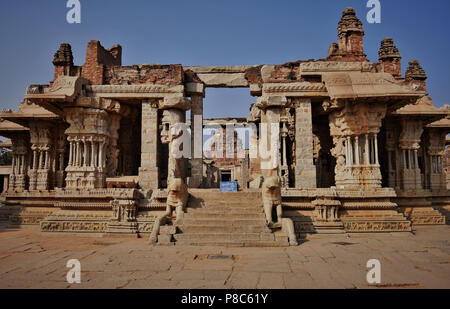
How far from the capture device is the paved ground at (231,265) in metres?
4.44

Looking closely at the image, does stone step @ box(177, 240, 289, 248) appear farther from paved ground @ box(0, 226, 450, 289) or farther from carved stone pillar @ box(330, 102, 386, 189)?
carved stone pillar @ box(330, 102, 386, 189)

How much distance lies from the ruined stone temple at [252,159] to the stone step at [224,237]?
0.02 metres

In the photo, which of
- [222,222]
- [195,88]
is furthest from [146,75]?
[222,222]

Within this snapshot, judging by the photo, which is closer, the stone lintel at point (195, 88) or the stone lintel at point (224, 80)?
the stone lintel at point (195, 88)

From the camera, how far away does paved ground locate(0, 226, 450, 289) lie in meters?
4.44

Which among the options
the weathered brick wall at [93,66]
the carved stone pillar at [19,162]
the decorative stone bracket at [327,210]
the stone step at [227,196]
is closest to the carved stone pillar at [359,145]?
the decorative stone bracket at [327,210]

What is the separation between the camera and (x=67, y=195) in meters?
10.2

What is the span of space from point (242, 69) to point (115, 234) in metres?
7.70

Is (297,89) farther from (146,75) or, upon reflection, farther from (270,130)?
(146,75)

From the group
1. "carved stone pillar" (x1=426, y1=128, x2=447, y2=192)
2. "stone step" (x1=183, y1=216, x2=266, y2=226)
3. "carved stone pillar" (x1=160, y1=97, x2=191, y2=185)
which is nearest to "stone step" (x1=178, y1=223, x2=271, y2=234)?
"stone step" (x1=183, y1=216, x2=266, y2=226)

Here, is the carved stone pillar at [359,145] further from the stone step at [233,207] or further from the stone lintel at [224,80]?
the stone lintel at [224,80]

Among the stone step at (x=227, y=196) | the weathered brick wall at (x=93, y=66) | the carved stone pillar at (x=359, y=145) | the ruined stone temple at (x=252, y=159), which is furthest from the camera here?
the weathered brick wall at (x=93, y=66)

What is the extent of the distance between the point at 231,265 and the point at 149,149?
679 centimetres
